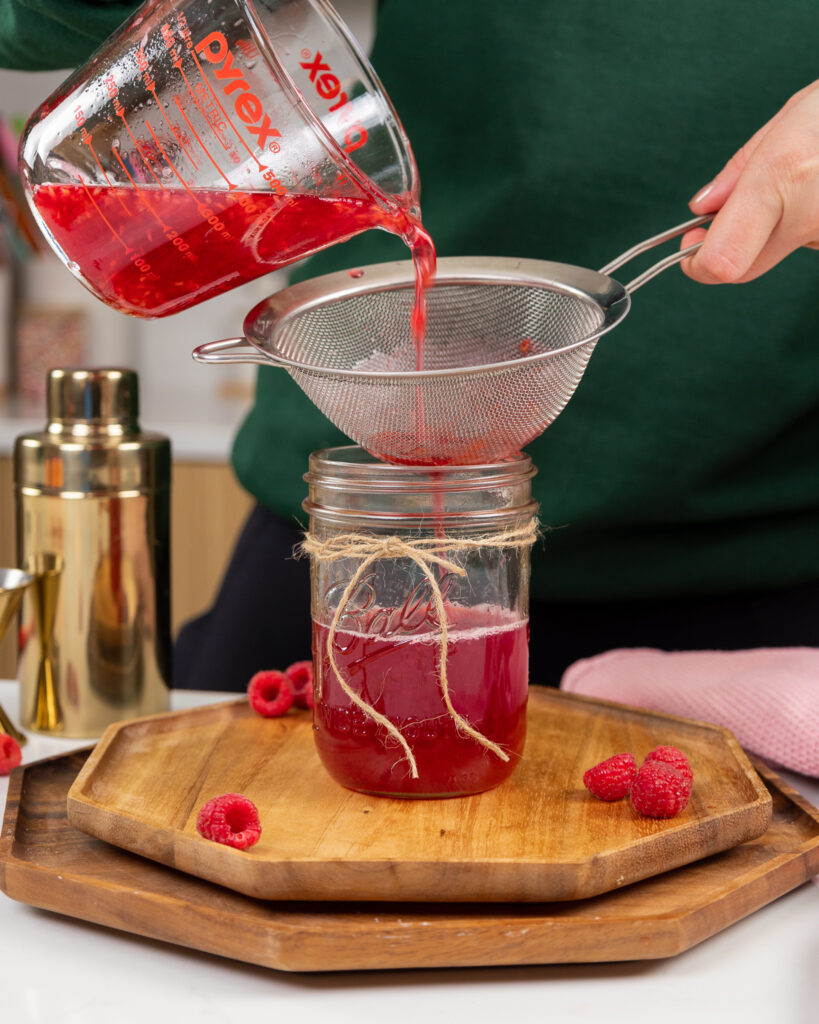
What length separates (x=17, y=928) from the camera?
708 mm

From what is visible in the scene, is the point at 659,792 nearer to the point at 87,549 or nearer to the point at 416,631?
the point at 416,631

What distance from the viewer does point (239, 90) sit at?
74 cm

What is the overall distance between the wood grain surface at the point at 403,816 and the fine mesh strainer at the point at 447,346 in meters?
0.25

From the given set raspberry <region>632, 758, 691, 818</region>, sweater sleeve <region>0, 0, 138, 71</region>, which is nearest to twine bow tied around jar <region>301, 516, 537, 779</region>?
raspberry <region>632, 758, 691, 818</region>

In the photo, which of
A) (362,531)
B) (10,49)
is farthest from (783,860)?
(10,49)

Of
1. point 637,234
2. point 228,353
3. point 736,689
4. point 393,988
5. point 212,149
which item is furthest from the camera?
point 637,234

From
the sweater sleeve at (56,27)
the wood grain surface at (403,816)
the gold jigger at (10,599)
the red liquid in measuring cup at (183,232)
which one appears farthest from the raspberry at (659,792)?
the sweater sleeve at (56,27)

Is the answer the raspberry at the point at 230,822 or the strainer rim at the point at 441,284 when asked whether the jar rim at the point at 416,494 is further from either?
the raspberry at the point at 230,822

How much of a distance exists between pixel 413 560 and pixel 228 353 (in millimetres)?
215

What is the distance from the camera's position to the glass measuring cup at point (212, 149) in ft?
2.44

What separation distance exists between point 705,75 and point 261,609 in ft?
2.44

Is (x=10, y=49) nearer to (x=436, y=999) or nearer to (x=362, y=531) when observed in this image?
(x=362, y=531)

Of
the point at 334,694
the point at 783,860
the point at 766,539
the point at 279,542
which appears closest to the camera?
the point at 783,860

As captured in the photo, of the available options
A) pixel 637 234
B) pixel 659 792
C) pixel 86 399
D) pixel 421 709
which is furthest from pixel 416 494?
pixel 637 234
